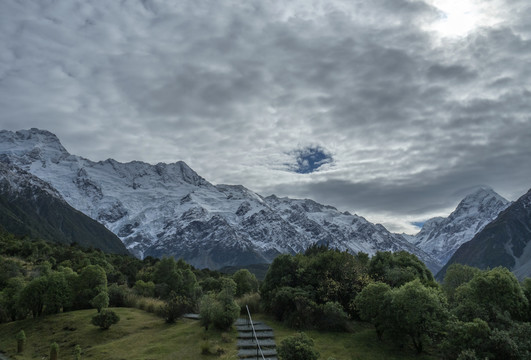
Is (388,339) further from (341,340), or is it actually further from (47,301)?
(47,301)

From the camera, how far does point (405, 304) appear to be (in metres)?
19.2

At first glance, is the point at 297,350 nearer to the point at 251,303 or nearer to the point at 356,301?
the point at 356,301

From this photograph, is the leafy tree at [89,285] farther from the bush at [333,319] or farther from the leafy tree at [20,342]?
the bush at [333,319]

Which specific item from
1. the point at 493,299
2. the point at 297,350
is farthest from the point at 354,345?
the point at 493,299

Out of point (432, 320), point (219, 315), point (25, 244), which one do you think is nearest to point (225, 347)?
point (219, 315)

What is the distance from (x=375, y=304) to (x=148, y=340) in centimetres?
1292

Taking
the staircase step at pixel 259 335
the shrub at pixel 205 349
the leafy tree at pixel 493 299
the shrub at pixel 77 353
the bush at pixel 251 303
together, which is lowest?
the shrub at pixel 77 353

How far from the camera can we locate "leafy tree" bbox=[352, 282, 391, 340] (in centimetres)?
2065

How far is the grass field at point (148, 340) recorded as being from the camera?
19156 millimetres

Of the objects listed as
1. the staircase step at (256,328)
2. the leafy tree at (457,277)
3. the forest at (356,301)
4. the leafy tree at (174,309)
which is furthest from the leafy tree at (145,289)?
the leafy tree at (457,277)

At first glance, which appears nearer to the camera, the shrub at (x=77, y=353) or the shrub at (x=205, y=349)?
the shrub at (x=205, y=349)

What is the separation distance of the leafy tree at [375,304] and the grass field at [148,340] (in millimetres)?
1128

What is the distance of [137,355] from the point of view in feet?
62.2

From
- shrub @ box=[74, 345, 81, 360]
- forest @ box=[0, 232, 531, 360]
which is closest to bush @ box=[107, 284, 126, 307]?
forest @ box=[0, 232, 531, 360]
